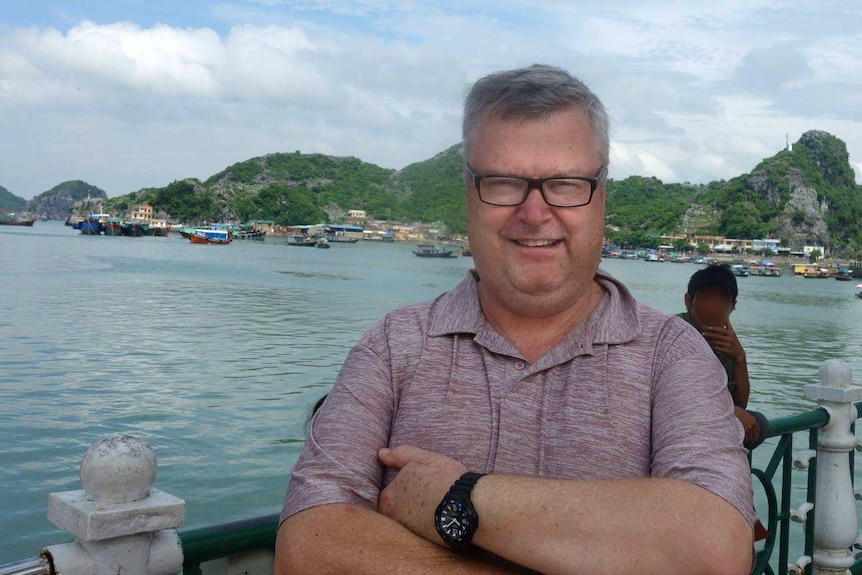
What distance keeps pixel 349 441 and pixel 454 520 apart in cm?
30

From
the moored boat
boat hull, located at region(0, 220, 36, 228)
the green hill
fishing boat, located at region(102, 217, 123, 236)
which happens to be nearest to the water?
the moored boat

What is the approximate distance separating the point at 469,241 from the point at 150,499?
2.91ft

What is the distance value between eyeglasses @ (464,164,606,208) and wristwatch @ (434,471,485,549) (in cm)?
61

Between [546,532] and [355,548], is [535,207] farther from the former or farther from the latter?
[355,548]

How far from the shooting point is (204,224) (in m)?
150

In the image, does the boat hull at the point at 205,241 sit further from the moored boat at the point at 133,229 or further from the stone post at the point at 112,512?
the stone post at the point at 112,512

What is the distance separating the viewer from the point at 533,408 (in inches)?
71.3

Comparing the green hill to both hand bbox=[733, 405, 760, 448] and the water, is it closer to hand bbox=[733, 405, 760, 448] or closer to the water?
the water

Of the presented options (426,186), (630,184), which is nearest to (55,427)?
(426,186)

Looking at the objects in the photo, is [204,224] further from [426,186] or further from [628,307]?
[628,307]

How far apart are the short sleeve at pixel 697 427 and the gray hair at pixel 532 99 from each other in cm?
47

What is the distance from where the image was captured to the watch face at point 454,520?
162 centimetres

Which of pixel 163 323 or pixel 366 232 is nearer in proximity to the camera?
pixel 163 323

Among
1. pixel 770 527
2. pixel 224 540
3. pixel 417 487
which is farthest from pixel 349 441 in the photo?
pixel 770 527
